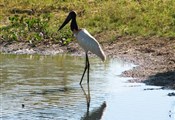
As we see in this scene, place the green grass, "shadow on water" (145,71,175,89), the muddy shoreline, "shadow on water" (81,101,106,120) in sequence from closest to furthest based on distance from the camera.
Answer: "shadow on water" (81,101,106,120) < "shadow on water" (145,71,175,89) < the muddy shoreline < the green grass

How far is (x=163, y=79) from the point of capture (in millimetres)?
13156

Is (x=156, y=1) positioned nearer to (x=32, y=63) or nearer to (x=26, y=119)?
(x=32, y=63)

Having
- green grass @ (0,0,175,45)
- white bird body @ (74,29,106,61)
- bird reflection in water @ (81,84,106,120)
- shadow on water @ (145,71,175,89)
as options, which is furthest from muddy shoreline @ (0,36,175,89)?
bird reflection in water @ (81,84,106,120)

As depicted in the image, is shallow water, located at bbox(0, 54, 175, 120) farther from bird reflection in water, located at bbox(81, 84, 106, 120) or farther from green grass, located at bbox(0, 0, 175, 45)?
green grass, located at bbox(0, 0, 175, 45)

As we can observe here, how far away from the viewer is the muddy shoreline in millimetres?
13734

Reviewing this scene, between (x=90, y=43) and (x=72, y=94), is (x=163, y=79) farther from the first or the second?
(x=72, y=94)

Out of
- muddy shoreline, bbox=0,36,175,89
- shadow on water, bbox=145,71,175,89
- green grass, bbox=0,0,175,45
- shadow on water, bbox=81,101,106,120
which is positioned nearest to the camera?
shadow on water, bbox=81,101,106,120

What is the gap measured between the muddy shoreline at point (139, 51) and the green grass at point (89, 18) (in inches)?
14.6

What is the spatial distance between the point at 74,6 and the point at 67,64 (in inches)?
314

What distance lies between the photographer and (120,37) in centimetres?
1878

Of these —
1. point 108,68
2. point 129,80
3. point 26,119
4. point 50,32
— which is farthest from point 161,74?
point 50,32

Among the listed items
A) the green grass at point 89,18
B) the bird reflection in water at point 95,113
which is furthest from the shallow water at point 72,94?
the green grass at point 89,18

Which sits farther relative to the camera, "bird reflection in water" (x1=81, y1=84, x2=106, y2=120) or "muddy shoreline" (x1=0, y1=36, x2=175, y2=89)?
"muddy shoreline" (x1=0, y1=36, x2=175, y2=89)

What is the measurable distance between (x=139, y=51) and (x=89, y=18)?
435 centimetres
